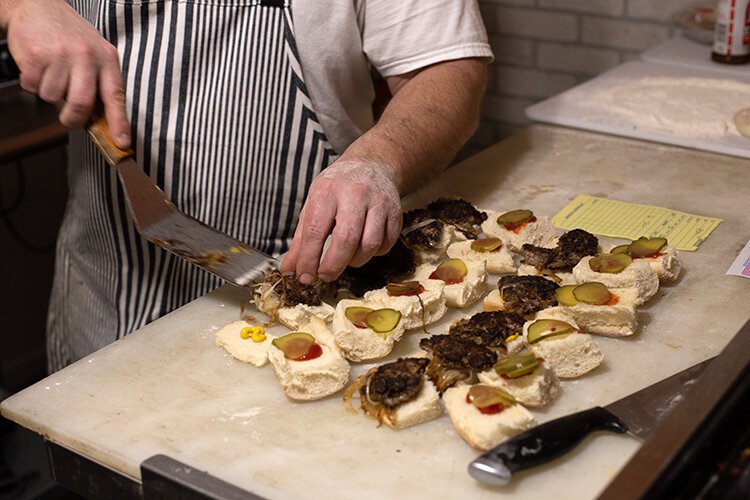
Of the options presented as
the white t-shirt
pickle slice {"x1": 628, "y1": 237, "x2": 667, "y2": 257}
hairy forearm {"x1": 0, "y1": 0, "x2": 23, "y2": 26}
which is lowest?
pickle slice {"x1": 628, "y1": 237, "x2": 667, "y2": 257}

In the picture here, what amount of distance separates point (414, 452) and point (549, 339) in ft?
0.81

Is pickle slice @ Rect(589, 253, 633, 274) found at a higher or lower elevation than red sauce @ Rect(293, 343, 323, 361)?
higher

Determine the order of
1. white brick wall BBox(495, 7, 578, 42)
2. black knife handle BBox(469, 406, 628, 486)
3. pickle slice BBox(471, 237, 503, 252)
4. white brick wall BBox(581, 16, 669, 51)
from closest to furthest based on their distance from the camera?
black knife handle BBox(469, 406, 628, 486) < pickle slice BBox(471, 237, 503, 252) < white brick wall BBox(581, 16, 669, 51) < white brick wall BBox(495, 7, 578, 42)

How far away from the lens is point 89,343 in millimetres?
1828

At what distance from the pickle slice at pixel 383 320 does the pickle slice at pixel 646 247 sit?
1.31 ft

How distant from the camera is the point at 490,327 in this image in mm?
1256

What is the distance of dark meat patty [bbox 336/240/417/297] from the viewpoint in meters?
1.41

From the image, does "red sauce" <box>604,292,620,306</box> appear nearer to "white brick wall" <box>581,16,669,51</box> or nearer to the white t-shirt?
the white t-shirt

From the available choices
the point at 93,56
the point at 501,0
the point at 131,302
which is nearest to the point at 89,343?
the point at 131,302

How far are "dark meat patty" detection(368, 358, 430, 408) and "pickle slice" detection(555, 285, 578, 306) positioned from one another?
253 millimetres

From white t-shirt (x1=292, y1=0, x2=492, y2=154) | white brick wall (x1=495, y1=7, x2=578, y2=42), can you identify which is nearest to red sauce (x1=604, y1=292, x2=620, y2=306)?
white t-shirt (x1=292, y1=0, x2=492, y2=154)

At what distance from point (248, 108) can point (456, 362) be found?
2.21ft

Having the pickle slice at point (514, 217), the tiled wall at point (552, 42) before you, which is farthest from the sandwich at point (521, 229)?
the tiled wall at point (552, 42)

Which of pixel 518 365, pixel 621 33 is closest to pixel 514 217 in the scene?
pixel 518 365
